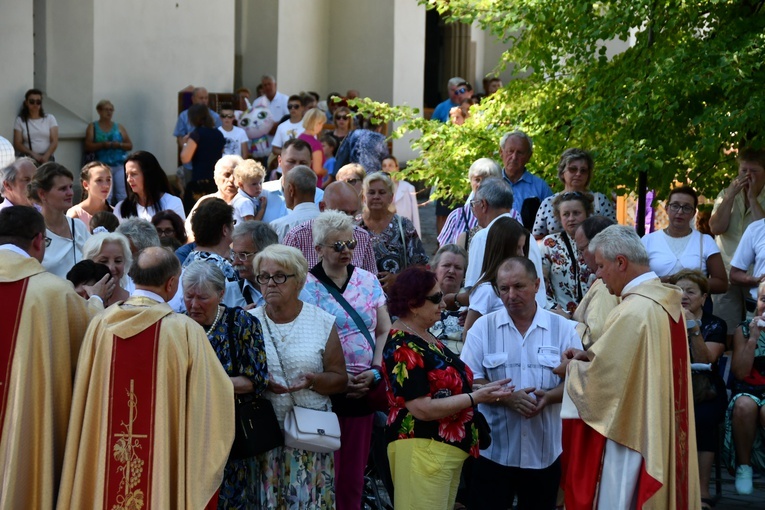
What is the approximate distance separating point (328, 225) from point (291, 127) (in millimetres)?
9716

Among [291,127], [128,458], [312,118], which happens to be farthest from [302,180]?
[291,127]

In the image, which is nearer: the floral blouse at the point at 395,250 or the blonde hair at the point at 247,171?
the floral blouse at the point at 395,250

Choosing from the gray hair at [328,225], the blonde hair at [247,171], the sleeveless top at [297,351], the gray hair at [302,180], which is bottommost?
the sleeveless top at [297,351]

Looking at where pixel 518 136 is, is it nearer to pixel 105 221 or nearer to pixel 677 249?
pixel 677 249

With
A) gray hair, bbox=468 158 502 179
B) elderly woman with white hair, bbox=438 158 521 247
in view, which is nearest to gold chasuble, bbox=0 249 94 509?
elderly woman with white hair, bbox=438 158 521 247

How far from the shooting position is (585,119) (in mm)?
10039

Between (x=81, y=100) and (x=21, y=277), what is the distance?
11.0 metres

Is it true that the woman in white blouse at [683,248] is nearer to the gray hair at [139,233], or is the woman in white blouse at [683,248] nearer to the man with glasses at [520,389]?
the man with glasses at [520,389]

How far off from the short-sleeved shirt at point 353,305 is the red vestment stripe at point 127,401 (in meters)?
1.52

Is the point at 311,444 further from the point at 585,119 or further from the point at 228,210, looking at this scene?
the point at 585,119

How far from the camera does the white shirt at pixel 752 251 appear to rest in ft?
30.5

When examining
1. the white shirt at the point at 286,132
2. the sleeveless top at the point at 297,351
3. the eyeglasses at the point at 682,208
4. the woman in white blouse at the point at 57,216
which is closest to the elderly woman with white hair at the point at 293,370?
the sleeveless top at the point at 297,351

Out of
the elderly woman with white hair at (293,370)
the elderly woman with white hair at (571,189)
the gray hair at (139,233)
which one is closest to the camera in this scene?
the elderly woman with white hair at (293,370)

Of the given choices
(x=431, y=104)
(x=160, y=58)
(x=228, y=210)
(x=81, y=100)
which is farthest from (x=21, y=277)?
(x=431, y=104)
